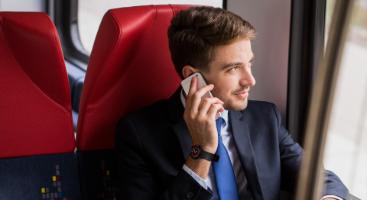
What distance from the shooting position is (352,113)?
0.80m

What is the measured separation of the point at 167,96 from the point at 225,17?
31 cm

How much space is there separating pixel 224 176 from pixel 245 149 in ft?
0.31

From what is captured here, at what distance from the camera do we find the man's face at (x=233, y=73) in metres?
1.26

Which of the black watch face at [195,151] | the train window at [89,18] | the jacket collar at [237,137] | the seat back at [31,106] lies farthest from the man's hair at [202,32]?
the train window at [89,18]

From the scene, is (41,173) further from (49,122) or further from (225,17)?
(225,17)

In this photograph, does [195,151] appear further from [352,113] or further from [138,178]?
[352,113]

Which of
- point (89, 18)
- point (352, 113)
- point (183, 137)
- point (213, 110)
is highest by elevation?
point (352, 113)

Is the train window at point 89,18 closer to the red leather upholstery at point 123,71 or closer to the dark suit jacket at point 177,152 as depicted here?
the red leather upholstery at point 123,71

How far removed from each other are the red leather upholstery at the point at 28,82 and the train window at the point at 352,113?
0.72 metres

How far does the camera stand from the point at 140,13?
4.54 feet

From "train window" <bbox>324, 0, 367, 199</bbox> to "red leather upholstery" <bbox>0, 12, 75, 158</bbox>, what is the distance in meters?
0.72

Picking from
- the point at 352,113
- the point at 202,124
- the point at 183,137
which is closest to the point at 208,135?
the point at 202,124

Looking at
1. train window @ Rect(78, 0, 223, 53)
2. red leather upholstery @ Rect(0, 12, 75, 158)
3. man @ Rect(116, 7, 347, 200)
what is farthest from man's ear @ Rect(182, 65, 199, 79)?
train window @ Rect(78, 0, 223, 53)

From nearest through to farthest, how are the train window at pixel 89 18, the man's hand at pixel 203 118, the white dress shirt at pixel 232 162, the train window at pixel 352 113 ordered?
the train window at pixel 352 113 < the man's hand at pixel 203 118 < the white dress shirt at pixel 232 162 < the train window at pixel 89 18
